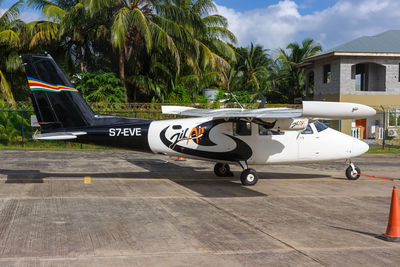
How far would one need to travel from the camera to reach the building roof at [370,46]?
30.9 meters

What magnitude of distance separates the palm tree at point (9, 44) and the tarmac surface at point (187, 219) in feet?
45.5

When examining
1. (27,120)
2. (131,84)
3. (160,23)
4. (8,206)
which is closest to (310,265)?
(8,206)

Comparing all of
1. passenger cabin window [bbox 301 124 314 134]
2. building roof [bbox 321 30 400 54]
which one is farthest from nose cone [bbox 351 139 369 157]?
building roof [bbox 321 30 400 54]

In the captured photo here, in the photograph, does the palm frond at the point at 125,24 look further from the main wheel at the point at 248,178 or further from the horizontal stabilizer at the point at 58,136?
the main wheel at the point at 248,178

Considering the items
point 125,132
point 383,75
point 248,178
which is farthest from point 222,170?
point 383,75

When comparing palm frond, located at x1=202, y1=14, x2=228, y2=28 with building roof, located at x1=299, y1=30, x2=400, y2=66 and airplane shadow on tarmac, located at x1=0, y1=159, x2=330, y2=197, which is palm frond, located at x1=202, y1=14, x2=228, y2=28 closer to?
building roof, located at x1=299, y1=30, x2=400, y2=66

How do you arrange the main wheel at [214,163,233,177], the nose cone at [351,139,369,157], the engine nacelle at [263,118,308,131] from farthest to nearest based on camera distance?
1. the main wheel at [214,163,233,177]
2. the nose cone at [351,139,369,157]
3. the engine nacelle at [263,118,308,131]

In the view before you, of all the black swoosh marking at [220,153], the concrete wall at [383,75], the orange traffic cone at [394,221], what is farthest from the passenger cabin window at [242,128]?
the concrete wall at [383,75]

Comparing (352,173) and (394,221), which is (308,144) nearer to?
(352,173)

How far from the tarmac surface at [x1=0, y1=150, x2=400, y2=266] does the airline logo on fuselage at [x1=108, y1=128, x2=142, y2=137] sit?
1.59 metres

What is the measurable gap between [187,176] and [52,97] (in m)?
5.44

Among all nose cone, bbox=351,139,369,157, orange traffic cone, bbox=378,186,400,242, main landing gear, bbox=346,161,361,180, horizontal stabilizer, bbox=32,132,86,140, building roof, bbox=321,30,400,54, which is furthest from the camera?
building roof, bbox=321,30,400,54

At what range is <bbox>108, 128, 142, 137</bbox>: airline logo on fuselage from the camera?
12.5 meters

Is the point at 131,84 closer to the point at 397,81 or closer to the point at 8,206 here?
the point at 397,81
